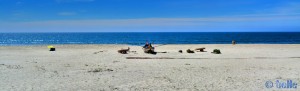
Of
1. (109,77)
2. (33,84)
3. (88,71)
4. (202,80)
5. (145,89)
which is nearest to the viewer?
(145,89)

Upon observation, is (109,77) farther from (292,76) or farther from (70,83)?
(292,76)

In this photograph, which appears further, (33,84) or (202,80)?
(202,80)

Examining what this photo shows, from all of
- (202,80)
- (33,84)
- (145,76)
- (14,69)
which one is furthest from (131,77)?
(14,69)

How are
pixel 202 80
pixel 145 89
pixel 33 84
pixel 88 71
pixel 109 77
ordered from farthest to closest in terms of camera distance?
pixel 88 71
pixel 109 77
pixel 202 80
pixel 33 84
pixel 145 89

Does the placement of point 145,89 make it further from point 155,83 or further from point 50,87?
point 50,87

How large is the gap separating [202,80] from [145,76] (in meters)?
2.38

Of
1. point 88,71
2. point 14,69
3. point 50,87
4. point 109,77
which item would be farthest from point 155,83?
point 14,69

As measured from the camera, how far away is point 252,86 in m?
12.7

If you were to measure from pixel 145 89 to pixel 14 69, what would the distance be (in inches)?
322

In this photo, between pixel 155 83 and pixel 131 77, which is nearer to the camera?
pixel 155 83

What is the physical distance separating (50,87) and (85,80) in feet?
5.99

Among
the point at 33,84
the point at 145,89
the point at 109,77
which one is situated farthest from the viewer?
the point at 109,77

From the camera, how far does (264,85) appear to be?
506 inches

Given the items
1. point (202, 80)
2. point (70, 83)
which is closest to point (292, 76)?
point (202, 80)
